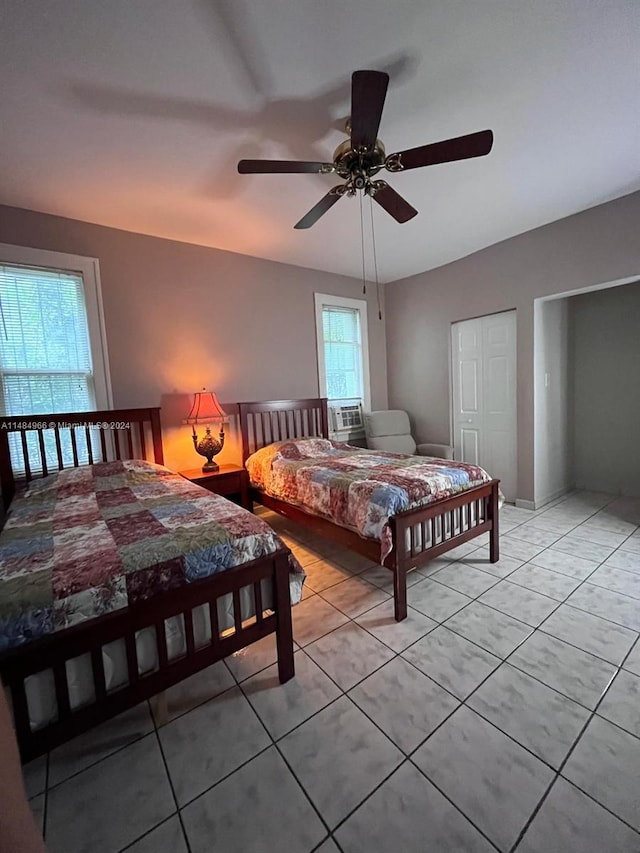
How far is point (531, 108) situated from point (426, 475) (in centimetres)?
206

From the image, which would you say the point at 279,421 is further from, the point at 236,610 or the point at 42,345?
the point at 236,610

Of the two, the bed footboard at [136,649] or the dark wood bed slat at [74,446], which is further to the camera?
the dark wood bed slat at [74,446]

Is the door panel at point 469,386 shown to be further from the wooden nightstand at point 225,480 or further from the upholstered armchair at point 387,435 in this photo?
the wooden nightstand at point 225,480

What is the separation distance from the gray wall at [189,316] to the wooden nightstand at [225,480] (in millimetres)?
328

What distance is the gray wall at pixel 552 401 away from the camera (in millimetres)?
3477

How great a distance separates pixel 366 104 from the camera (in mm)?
1425

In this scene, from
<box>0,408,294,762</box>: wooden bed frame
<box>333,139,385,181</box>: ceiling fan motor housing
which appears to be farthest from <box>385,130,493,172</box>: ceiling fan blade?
<box>0,408,294,762</box>: wooden bed frame

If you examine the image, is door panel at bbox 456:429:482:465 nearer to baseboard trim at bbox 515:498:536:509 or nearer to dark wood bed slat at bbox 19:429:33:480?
baseboard trim at bbox 515:498:536:509

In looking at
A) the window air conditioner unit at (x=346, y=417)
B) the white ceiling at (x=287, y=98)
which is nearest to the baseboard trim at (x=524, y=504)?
the window air conditioner unit at (x=346, y=417)

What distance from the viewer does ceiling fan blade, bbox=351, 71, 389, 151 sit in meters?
Answer: 1.30

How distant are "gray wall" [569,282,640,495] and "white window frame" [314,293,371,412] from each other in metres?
2.38

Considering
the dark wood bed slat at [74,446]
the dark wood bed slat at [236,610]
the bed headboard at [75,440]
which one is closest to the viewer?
the dark wood bed slat at [236,610]

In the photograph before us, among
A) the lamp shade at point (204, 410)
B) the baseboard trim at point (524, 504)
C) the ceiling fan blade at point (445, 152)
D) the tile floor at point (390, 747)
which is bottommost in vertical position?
the tile floor at point (390, 747)

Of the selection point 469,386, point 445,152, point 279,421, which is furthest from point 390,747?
point 469,386
